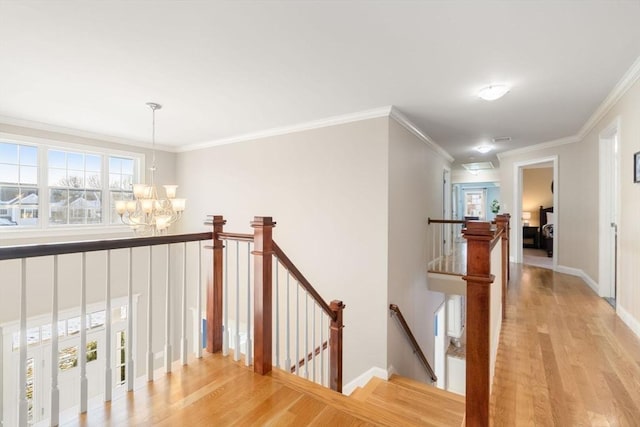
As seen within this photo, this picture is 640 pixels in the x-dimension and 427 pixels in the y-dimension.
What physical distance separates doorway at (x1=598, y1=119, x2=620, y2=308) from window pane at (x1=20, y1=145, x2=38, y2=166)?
793 cm

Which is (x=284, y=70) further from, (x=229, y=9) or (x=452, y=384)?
(x=452, y=384)

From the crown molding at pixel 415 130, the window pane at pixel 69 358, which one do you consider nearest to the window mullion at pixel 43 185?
the window pane at pixel 69 358

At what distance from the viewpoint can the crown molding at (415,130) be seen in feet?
12.1

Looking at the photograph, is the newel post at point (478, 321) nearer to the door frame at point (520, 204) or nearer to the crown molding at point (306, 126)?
the crown molding at point (306, 126)

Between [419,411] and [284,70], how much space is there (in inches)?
129

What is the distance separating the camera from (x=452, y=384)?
690 centimetres

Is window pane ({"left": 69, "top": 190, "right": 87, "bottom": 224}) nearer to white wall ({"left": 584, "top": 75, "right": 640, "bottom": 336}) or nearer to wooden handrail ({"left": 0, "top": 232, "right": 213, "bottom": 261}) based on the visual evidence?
wooden handrail ({"left": 0, "top": 232, "right": 213, "bottom": 261})

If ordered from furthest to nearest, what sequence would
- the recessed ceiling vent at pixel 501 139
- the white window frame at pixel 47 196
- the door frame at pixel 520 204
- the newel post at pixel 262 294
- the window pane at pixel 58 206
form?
the door frame at pixel 520 204 < the recessed ceiling vent at pixel 501 139 < the window pane at pixel 58 206 < the white window frame at pixel 47 196 < the newel post at pixel 262 294

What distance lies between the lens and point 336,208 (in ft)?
13.1

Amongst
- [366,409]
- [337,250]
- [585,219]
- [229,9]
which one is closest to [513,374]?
[366,409]

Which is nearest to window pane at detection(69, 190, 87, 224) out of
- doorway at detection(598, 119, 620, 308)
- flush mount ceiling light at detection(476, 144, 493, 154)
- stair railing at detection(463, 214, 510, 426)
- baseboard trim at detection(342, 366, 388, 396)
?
baseboard trim at detection(342, 366, 388, 396)

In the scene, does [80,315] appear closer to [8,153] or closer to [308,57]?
[8,153]

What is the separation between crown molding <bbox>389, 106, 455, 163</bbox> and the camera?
3.69m

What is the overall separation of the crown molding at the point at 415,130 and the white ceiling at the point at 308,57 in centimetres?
12
